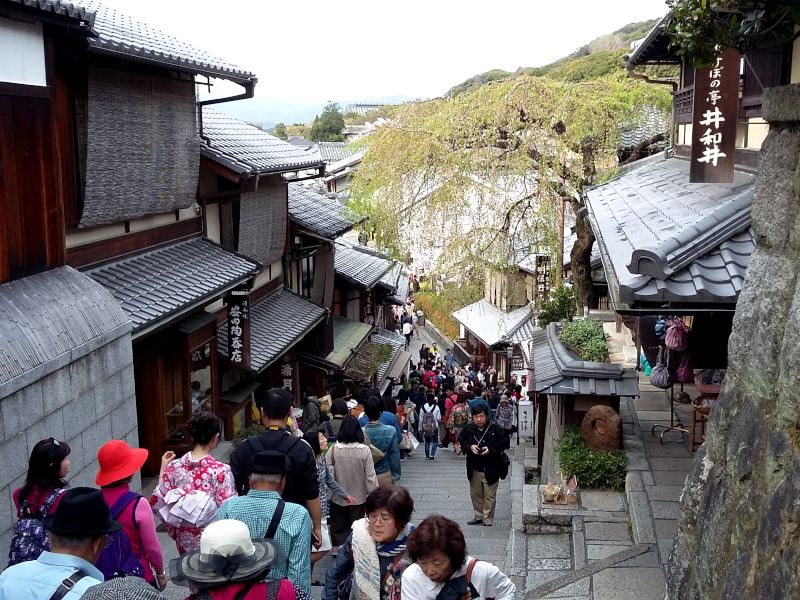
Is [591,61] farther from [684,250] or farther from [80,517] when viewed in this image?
[80,517]

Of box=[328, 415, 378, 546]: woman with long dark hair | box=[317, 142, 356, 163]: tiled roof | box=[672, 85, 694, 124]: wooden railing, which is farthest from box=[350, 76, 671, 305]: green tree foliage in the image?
box=[317, 142, 356, 163]: tiled roof

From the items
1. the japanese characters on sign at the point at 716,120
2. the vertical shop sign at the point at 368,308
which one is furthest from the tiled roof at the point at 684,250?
the vertical shop sign at the point at 368,308

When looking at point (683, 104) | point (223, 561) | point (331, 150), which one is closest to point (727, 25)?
point (223, 561)

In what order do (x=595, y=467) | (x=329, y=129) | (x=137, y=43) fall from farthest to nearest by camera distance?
(x=329, y=129) → (x=137, y=43) → (x=595, y=467)

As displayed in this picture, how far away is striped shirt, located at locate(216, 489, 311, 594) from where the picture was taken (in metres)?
4.67

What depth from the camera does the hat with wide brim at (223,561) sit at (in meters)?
3.69

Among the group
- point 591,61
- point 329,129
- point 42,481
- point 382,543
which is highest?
point 591,61

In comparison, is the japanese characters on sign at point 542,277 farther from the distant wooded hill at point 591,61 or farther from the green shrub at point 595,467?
the distant wooded hill at point 591,61

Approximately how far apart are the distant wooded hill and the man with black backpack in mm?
37115

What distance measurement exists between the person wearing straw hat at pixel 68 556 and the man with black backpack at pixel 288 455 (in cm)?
190

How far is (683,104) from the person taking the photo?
49.1ft

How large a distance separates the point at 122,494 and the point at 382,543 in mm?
1761

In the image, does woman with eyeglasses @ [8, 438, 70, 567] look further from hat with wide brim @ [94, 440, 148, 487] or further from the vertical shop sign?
the vertical shop sign

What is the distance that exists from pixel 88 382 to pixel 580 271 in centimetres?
1221
